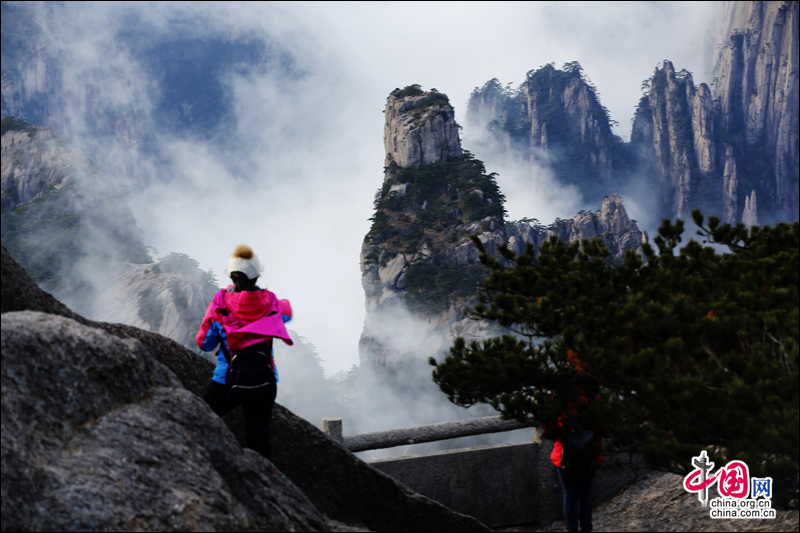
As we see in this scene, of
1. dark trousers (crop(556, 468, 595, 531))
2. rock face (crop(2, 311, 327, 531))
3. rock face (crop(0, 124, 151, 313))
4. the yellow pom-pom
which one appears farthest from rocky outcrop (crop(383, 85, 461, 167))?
rock face (crop(2, 311, 327, 531))

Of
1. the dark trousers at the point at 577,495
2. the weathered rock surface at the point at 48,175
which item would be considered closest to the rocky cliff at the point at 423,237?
the weathered rock surface at the point at 48,175

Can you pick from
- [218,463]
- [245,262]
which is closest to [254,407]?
[218,463]

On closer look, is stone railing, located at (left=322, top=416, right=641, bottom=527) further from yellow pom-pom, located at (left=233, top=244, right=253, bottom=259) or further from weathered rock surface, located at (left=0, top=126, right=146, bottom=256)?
weathered rock surface, located at (left=0, top=126, right=146, bottom=256)

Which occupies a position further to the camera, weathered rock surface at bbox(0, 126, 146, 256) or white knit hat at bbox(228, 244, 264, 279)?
weathered rock surface at bbox(0, 126, 146, 256)

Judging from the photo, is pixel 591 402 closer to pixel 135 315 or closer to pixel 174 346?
pixel 174 346

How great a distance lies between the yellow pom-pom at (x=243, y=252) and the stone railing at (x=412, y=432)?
254cm

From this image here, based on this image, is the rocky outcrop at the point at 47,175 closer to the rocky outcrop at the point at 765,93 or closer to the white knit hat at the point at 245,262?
the white knit hat at the point at 245,262

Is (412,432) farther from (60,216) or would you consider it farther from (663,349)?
(60,216)

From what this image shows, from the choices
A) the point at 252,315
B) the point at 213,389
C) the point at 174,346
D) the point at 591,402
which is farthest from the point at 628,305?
the point at 174,346

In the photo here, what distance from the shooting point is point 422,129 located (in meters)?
63.3

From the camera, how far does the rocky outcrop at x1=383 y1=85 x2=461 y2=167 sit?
208ft

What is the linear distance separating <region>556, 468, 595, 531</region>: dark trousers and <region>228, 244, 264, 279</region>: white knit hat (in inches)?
116

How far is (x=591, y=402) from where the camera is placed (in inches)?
149

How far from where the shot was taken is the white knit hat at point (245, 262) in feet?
12.6
